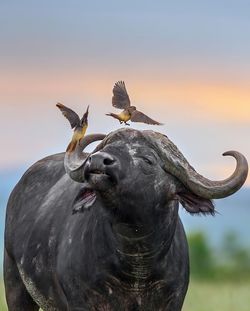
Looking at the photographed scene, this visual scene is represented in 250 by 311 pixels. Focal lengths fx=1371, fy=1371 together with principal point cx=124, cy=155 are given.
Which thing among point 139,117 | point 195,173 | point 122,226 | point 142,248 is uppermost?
point 139,117

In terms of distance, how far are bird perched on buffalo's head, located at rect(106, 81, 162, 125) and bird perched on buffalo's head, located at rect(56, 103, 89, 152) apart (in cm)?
68

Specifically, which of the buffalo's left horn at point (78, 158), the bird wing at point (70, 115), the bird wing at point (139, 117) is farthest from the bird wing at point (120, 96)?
the bird wing at point (70, 115)

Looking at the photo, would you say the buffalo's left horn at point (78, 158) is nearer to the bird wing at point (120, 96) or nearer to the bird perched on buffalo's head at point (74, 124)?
the bird perched on buffalo's head at point (74, 124)

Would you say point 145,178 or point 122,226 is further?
point 122,226

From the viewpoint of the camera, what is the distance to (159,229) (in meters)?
11.0

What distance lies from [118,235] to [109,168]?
881mm

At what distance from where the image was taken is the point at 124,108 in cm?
1120

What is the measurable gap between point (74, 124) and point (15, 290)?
3.27 meters

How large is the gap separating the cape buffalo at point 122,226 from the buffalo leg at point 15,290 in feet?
4.66

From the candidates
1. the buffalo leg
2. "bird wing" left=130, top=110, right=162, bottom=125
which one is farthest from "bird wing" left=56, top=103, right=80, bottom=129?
→ the buffalo leg

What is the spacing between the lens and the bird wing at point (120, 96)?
11258 millimetres

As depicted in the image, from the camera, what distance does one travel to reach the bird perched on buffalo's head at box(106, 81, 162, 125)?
11.1 m

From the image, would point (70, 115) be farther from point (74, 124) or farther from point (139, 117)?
point (139, 117)

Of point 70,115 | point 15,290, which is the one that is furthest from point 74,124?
point 15,290
